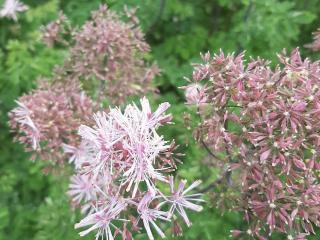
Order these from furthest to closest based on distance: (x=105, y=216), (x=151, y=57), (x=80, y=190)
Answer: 1. (x=151, y=57)
2. (x=80, y=190)
3. (x=105, y=216)

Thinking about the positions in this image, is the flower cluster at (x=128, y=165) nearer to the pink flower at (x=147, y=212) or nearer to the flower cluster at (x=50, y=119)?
the pink flower at (x=147, y=212)

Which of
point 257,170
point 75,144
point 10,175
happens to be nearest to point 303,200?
point 257,170

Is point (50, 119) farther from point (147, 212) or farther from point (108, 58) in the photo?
point (147, 212)

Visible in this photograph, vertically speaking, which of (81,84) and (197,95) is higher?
(197,95)

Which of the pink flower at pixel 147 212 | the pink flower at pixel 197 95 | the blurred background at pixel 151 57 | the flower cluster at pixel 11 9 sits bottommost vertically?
the blurred background at pixel 151 57

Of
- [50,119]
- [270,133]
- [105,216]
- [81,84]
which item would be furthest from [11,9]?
[270,133]

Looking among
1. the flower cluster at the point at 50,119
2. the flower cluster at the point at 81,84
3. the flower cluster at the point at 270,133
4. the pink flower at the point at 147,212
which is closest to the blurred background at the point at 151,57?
the flower cluster at the point at 81,84

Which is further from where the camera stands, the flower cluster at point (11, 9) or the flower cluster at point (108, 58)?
the flower cluster at point (11, 9)
